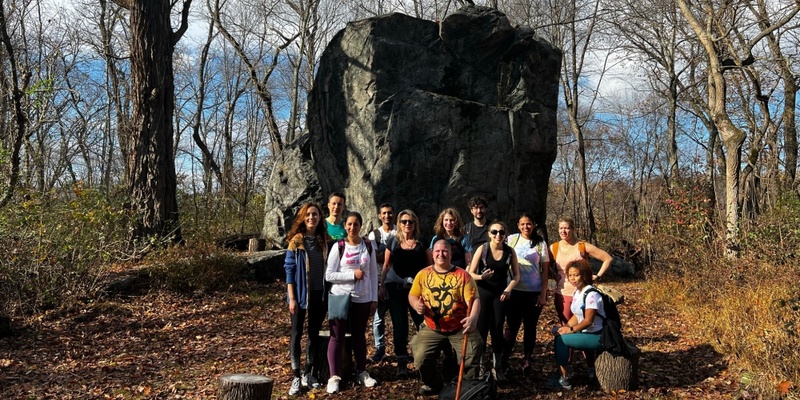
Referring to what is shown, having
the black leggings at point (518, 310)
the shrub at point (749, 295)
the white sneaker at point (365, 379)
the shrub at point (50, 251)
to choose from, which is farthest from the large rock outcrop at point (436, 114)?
the white sneaker at point (365, 379)

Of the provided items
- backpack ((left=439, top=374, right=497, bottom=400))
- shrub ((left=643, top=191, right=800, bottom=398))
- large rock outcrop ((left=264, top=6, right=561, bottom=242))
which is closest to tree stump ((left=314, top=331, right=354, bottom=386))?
backpack ((left=439, top=374, right=497, bottom=400))

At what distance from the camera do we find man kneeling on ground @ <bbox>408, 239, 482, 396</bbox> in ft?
14.4

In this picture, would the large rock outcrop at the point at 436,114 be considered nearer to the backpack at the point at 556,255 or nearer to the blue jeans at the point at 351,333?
the backpack at the point at 556,255

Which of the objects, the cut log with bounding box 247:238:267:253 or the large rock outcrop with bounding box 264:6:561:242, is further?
the cut log with bounding box 247:238:267:253

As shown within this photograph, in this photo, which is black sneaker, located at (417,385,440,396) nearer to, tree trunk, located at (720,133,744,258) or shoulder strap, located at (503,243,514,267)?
shoulder strap, located at (503,243,514,267)

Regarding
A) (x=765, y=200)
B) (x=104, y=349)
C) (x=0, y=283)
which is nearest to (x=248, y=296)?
(x=104, y=349)

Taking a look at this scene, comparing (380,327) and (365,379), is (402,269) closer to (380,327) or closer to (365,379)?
(380,327)

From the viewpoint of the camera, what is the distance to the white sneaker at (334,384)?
187 inches

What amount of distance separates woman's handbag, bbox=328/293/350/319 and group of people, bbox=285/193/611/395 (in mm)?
35

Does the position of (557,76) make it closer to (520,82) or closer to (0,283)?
(520,82)

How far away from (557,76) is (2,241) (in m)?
9.85

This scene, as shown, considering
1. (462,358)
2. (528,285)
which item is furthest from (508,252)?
(462,358)

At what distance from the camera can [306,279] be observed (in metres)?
4.76

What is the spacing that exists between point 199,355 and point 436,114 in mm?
5777
